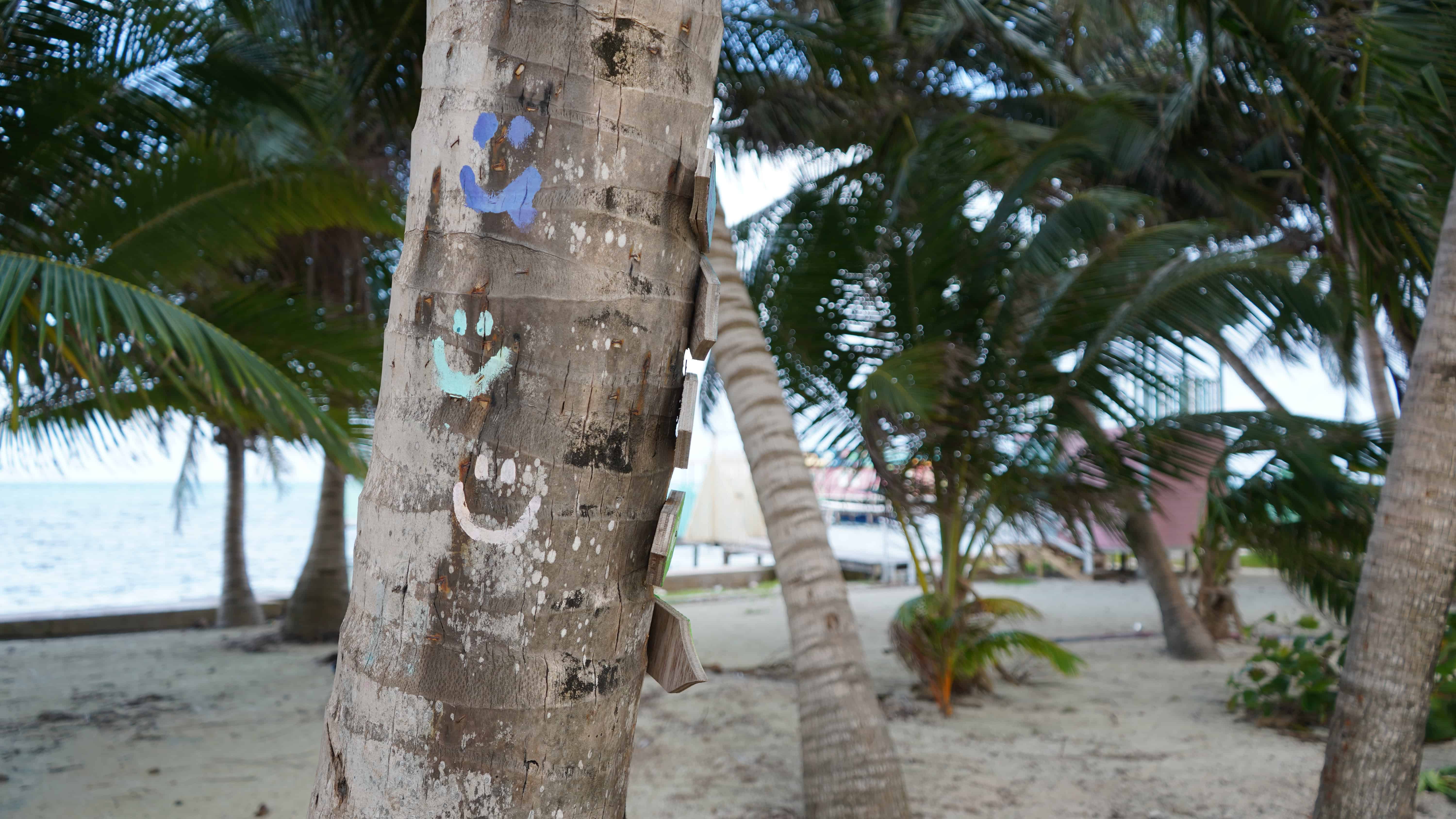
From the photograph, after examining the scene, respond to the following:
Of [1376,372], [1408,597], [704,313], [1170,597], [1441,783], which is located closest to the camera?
[704,313]

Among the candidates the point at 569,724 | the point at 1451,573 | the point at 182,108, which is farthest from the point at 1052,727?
the point at 182,108

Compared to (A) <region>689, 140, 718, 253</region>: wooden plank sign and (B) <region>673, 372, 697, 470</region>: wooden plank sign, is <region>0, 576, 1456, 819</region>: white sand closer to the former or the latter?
(B) <region>673, 372, 697, 470</region>: wooden plank sign

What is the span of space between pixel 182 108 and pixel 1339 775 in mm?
5739

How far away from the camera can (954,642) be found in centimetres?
523

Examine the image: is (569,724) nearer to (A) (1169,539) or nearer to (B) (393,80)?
(B) (393,80)

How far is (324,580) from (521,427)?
688 centimetres

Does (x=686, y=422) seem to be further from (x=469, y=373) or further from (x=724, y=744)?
(x=724, y=744)

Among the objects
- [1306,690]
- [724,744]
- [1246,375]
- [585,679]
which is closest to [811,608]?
[724,744]

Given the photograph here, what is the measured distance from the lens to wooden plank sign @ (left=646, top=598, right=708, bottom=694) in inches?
47.6

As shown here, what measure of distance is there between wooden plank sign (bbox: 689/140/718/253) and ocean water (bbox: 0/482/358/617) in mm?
786

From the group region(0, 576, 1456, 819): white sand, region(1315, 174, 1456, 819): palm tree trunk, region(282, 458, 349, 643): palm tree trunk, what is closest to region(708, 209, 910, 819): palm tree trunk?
region(0, 576, 1456, 819): white sand

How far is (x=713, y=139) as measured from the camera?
5582 mm

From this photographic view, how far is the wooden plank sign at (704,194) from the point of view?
1187mm

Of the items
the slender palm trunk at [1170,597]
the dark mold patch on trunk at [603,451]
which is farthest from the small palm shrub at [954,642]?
the dark mold patch on trunk at [603,451]
